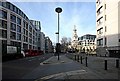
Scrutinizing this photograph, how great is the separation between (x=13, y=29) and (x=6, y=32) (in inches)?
287

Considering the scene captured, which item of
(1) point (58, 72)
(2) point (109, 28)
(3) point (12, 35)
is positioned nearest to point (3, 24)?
(3) point (12, 35)

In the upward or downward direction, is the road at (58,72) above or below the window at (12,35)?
below

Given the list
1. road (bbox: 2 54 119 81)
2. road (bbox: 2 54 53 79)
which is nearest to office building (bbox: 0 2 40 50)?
road (bbox: 2 54 53 79)

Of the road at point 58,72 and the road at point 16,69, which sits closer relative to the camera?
the road at point 58,72

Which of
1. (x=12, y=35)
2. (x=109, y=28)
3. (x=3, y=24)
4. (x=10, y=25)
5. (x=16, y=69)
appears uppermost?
(x=10, y=25)

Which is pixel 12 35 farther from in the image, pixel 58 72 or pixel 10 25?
pixel 58 72

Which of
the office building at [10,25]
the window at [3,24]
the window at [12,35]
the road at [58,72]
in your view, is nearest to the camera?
the road at [58,72]

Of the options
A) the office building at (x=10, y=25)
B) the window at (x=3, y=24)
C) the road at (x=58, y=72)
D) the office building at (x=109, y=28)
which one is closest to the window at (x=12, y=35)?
the office building at (x=10, y=25)

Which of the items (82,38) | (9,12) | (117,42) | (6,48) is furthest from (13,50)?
(82,38)

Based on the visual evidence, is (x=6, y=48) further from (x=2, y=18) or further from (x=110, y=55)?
(x=2, y=18)

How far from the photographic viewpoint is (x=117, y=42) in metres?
53.6

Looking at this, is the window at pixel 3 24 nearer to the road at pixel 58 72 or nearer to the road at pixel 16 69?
the road at pixel 16 69

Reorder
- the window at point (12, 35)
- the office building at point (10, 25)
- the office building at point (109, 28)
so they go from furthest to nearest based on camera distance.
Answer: the window at point (12, 35) < the office building at point (10, 25) < the office building at point (109, 28)

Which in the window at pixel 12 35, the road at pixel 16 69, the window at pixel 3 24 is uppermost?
the window at pixel 3 24
